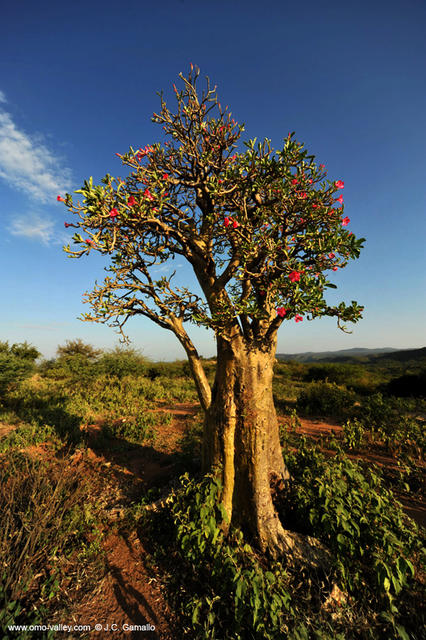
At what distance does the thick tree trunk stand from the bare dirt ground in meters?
1.48

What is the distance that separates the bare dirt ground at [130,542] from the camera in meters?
2.93

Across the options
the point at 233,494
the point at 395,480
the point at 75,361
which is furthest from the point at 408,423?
the point at 75,361

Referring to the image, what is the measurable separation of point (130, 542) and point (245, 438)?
253cm

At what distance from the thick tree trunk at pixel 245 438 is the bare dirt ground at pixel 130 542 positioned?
4.86 ft

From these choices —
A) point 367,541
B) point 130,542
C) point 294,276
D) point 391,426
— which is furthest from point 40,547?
point 391,426

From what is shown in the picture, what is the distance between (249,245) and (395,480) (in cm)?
638

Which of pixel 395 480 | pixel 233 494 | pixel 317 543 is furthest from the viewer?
pixel 395 480

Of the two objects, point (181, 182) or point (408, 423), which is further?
point (408, 423)

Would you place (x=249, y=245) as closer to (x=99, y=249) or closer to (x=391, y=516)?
(x=99, y=249)

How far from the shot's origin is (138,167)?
4.36 m

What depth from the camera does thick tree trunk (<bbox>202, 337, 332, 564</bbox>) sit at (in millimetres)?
3918

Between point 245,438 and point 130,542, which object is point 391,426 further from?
point 130,542

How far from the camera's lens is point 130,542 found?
4.01 m

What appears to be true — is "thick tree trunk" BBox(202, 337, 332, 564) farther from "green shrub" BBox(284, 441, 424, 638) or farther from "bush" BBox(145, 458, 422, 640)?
"green shrub" BBox(284, 441, 424, 638)
